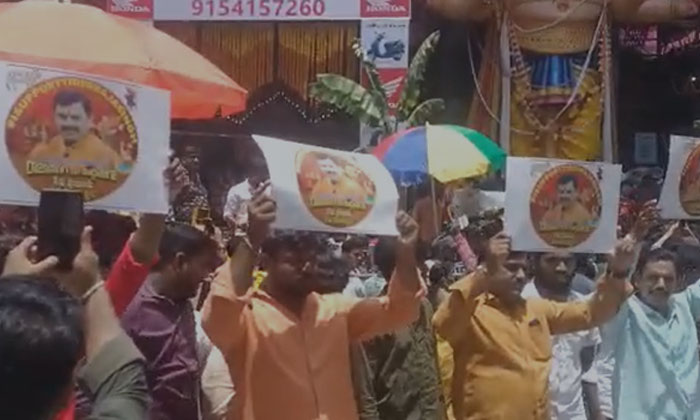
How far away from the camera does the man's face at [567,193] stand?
17.0 feet

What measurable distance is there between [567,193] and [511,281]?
0.47 m

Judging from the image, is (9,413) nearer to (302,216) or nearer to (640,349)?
(302,216)

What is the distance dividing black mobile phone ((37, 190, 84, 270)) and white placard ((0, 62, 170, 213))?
0.43 meters

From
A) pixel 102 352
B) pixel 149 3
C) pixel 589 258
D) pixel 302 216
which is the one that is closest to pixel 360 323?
pixel 302 216

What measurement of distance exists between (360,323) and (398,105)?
7434mm

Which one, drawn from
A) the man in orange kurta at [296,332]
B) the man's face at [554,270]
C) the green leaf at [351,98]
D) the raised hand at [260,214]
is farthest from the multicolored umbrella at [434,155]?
the raised hand at [260,214]

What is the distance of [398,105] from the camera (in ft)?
38.8

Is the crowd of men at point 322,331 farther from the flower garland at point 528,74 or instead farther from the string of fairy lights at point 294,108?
the string of fairy lights at point 294,108

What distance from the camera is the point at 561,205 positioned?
5.20 metres

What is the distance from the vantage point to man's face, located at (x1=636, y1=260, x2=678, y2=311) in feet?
21.0

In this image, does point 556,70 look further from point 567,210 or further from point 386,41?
point 567,210

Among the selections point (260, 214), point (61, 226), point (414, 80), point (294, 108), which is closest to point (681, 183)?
point (260, 214)

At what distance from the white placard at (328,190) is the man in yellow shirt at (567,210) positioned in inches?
38.9

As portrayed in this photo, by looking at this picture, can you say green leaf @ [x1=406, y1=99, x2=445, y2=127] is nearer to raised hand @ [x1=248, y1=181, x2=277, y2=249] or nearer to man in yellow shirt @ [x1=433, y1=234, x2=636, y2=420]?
man in yellow shirt @ [x1=433, y1=234, x2=636, y2=420]
